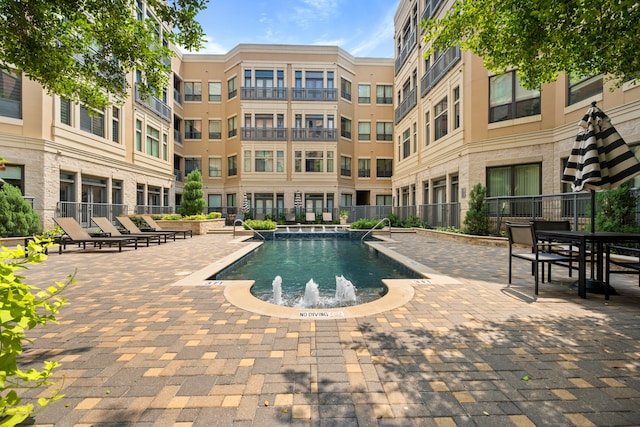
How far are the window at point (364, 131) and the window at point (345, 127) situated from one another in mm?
1143

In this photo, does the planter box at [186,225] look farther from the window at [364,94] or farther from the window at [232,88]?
the window at [364,94]

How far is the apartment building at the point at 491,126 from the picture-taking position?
11.4m

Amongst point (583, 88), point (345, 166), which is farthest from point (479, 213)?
point (345, 166)

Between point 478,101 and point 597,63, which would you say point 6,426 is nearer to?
point 597,63

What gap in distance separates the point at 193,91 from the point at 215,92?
2097 millimetres

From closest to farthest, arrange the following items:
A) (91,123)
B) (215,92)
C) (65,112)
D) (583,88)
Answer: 1. (583,88)
2. (65,112)
3. (91,123)
4. (215,92)

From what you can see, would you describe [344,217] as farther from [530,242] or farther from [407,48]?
[530,242]

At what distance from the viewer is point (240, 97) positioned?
28.5m

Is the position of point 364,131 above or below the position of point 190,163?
above

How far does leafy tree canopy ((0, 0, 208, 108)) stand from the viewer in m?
4.86

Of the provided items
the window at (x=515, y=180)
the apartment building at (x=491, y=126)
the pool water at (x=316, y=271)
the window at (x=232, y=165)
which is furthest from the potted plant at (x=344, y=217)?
the pool water at (x=316, y=271)

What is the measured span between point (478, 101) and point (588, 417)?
48.7 ft

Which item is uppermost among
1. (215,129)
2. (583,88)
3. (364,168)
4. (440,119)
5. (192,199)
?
(215,129)

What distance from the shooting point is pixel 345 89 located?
30.5 metres
